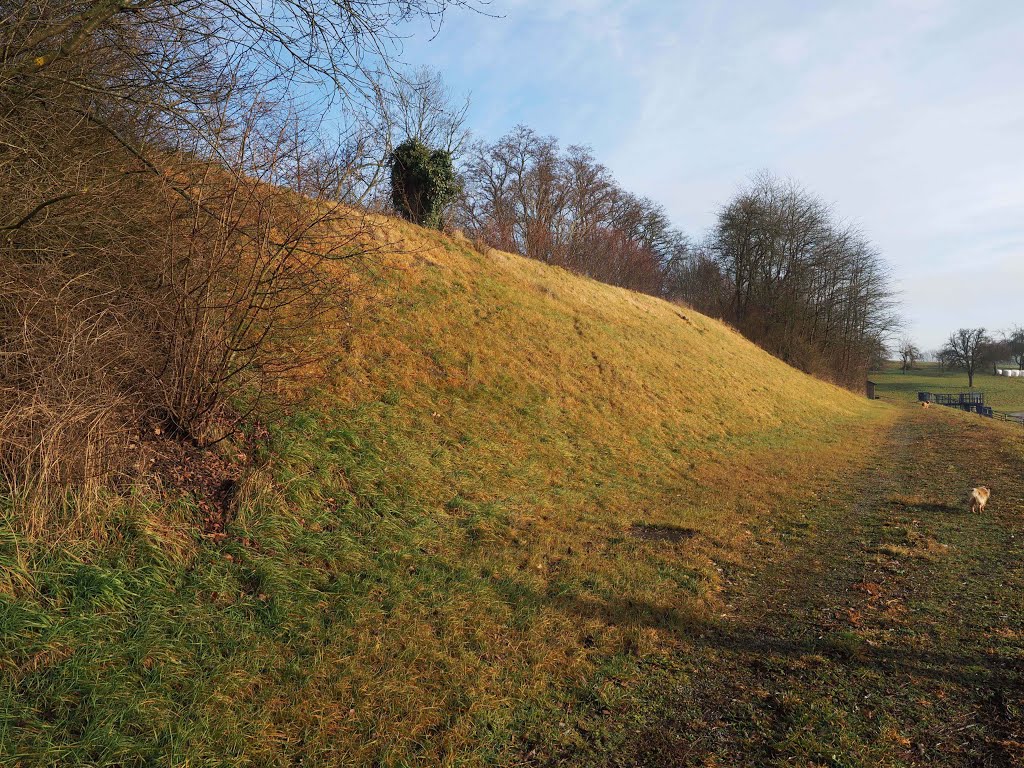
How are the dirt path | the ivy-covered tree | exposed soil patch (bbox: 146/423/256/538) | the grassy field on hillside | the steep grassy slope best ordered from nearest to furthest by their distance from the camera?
the steep grassy slope, the dirt path, exposed soil patch (bbox: 146/423/256/538), the ivy-covered tree, the grassy field on hillside

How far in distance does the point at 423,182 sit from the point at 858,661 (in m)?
16.6

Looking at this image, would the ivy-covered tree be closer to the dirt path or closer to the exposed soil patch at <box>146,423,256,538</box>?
the exposed soil patch at <box>146,423,256,538</box>

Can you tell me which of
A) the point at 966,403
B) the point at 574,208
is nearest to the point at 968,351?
the point at 966,403

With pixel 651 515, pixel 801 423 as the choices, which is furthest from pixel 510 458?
pixel 801 423

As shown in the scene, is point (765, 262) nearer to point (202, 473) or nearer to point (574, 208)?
point (574, 208)

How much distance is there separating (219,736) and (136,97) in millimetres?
5452

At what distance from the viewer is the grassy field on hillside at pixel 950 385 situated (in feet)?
166

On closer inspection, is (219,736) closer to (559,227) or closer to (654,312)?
(654,312)

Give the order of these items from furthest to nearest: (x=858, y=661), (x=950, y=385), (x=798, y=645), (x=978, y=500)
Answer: (x=950, y=385)
(x=978, y=500)
(x=798, y=645)
(x=858, y=661)

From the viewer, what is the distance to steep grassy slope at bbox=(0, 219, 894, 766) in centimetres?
267

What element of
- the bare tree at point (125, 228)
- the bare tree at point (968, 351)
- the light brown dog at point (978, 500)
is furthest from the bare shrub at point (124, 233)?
the bare tree at point (968, 351)

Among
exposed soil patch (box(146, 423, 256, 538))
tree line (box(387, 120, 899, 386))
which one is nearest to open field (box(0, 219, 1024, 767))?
exposed soil patch (box(146, 423, 256, 538))

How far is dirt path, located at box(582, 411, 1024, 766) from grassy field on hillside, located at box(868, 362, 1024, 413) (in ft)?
161

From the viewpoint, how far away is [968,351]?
71.2m
